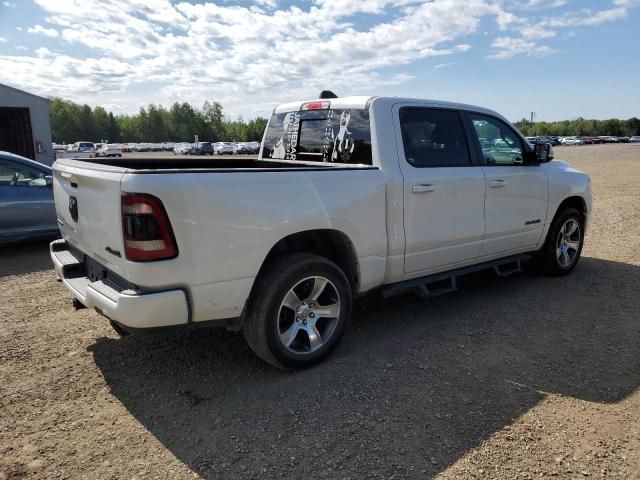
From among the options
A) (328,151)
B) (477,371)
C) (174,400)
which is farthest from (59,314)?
(477,371)

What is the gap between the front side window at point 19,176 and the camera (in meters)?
7.06

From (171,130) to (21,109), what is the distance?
10429cm

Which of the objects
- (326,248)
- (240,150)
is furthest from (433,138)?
(240,150)

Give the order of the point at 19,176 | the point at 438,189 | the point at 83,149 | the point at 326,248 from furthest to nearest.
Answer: the point at 83,149 < the point at 19,176 < the point at 438,189 < the point at 326,248

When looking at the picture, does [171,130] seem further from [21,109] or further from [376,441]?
[376,441]

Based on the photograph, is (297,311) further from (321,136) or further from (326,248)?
(321,136)

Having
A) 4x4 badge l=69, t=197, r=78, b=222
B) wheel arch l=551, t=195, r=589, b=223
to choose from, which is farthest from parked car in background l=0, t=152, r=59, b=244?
wheel arch l=551, t=195, r=589, b=223

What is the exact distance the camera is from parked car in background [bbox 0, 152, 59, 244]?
692 centimetres

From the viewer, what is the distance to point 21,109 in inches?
720

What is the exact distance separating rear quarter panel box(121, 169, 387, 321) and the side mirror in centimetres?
246

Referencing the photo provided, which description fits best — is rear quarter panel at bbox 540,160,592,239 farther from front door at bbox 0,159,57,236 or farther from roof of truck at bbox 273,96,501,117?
front door at bbox 0,159,57,236

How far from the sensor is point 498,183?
4715mm

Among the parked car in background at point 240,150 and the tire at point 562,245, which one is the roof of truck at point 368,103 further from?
the parked car in background at point 240,150

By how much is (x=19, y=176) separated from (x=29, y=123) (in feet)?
43.2
